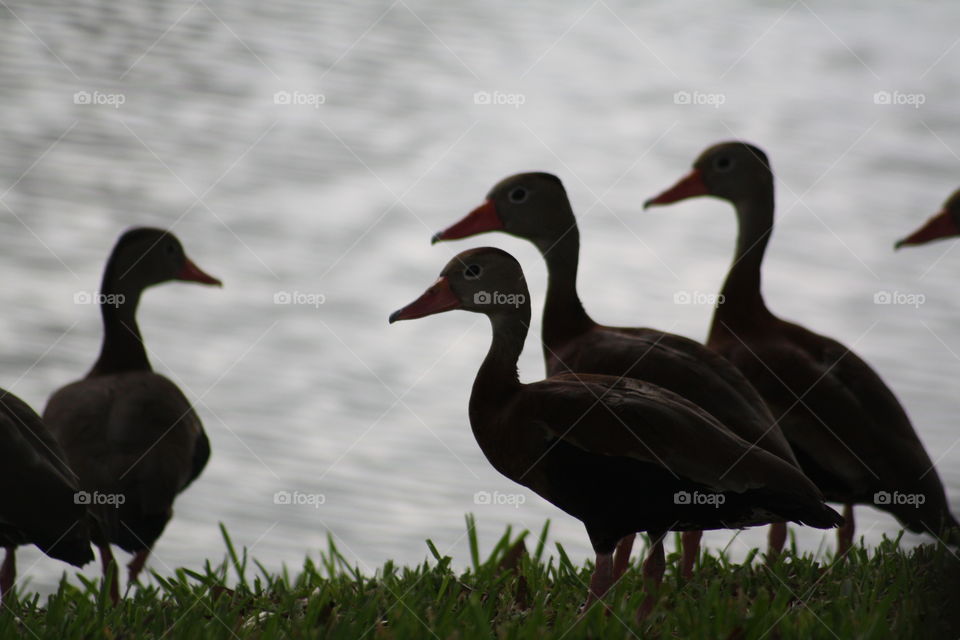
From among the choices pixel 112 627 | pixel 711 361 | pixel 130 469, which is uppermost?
pixel 711 361

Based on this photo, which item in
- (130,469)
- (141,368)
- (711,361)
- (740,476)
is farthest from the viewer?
(141,368)

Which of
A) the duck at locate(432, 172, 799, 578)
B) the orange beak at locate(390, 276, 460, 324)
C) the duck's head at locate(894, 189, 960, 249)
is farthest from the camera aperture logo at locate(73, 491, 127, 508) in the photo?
the duck's head at locate(894, 189, 960, 249)

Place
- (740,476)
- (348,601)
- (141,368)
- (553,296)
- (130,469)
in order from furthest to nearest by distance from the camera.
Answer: (141,368)
(553,296)
(130,469)
(348,601)
(740,476)

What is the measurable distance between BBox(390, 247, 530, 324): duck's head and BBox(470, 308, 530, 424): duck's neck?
29 mm

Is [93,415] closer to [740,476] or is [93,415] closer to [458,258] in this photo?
[458,258]

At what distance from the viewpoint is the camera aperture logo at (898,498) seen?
4359 mm

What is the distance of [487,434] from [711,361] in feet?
3.03

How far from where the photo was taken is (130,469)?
457 centimetres

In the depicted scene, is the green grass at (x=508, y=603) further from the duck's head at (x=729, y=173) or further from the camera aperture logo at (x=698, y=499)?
the duck's head at (x=729, y=173)

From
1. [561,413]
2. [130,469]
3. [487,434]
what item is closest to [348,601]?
[487,434]

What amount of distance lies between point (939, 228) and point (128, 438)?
3336mm

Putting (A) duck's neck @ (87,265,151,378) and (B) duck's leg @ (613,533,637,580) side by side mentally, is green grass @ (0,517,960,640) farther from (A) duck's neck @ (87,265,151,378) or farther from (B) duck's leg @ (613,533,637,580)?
(A) duck's neck @ (87,265,151,378)

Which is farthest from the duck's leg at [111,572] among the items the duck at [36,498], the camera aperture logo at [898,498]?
the camera aperture logo at [898,498]

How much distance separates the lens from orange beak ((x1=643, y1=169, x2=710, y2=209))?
5.28m
